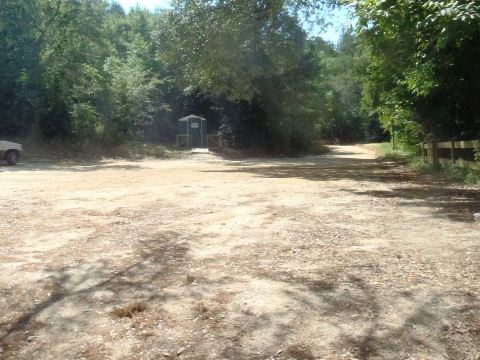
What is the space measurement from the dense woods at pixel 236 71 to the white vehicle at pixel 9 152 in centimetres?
→ 570

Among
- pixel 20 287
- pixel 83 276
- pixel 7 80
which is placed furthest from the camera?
pixel 7 80

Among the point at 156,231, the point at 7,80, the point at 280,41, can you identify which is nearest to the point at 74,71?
the point at 7,80

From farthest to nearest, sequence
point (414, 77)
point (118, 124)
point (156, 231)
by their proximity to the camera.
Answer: point (118, 124)
point (414, 77)
point (156, 231)

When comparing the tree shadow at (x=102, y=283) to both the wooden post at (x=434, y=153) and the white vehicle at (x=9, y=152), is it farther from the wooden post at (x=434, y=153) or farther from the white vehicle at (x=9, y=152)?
the white vehicle at (x=9, y=152)

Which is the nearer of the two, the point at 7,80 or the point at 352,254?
the point at 352,254

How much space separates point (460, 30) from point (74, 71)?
2430 cm

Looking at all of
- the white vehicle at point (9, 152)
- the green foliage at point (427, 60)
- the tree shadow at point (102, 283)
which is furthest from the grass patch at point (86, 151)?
the tree shadow at point (102, 283)

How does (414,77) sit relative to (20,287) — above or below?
above

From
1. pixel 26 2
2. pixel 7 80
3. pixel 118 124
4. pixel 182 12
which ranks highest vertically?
pixel 26 2

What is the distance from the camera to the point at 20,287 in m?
4.06

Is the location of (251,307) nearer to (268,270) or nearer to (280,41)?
(268,270)

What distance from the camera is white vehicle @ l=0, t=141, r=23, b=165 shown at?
1970cm

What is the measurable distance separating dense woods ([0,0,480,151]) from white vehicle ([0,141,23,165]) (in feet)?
18.7

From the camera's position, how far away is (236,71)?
21.4 m
